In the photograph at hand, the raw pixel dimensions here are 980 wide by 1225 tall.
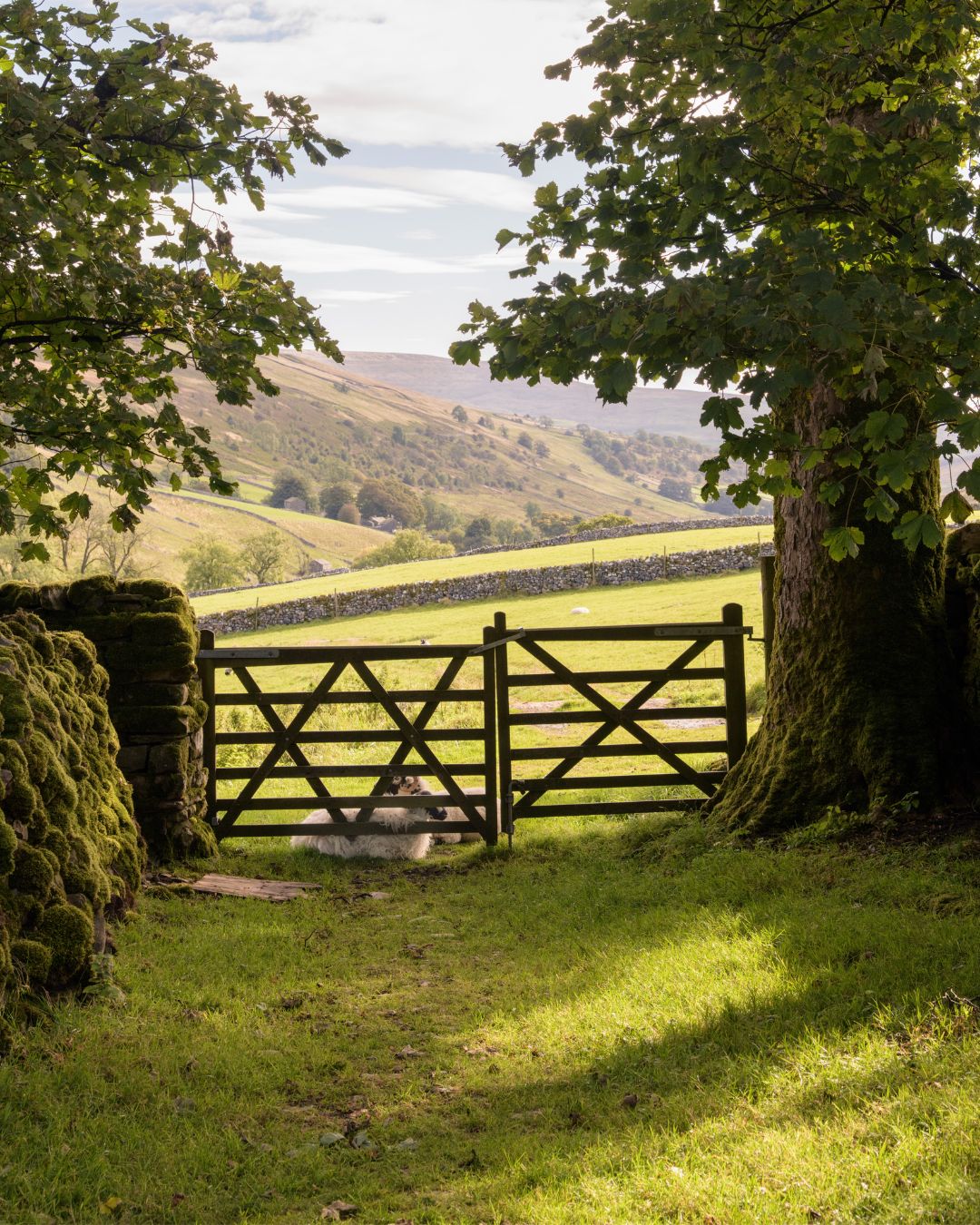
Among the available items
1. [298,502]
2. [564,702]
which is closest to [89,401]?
[564,702]

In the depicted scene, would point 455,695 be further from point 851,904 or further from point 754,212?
point 754,212

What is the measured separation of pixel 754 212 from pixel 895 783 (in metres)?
4.52

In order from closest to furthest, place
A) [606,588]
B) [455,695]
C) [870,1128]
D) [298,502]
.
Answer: [870,1128] → [455,695] → [606,588] → [298,502]

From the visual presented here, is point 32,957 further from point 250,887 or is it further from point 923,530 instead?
point 923,530

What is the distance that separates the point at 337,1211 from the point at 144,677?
6090 millimetres

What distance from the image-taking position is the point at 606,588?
3919 centimetres

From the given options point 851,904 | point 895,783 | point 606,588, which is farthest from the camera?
point 606,588

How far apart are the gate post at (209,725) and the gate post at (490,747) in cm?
273

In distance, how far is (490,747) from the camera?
33.8 ft

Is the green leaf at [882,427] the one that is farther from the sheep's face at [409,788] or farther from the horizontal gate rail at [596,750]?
the sheep's face at [409,788]

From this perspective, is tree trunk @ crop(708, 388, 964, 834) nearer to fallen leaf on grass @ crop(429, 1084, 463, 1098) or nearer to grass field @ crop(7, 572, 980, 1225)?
grass field @ crop(7, 572, 980, 1225)

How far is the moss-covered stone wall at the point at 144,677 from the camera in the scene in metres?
9.02

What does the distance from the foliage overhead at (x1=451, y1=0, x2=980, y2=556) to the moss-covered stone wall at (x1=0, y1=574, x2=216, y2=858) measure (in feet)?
14.7

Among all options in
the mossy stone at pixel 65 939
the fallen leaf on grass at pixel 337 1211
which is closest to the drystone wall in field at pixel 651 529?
the mossy stone at pixel 65 939
